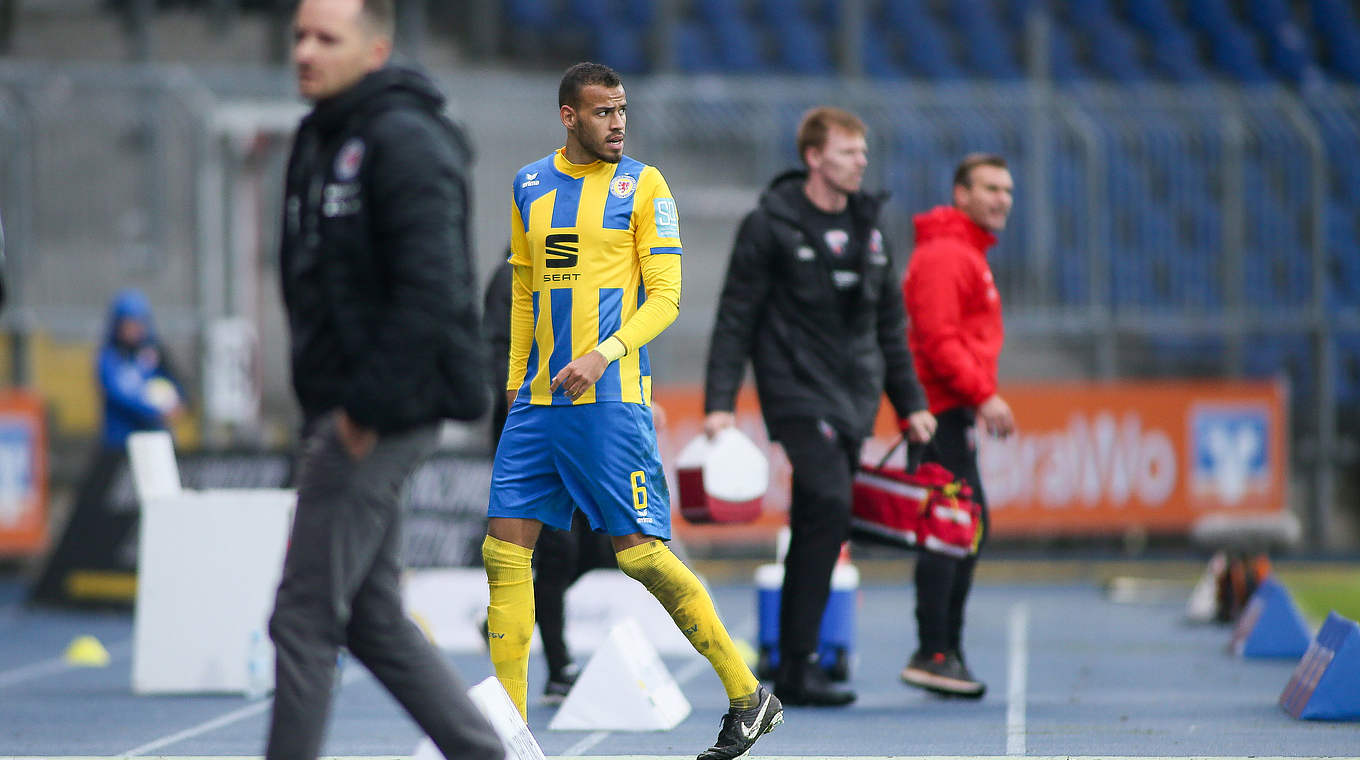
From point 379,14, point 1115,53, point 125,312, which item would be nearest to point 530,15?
point 1115,53

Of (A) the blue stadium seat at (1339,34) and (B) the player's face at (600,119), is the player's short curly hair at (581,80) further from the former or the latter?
(A) the blue stadium seat at (1339,34)

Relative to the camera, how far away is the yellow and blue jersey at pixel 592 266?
5.76 m

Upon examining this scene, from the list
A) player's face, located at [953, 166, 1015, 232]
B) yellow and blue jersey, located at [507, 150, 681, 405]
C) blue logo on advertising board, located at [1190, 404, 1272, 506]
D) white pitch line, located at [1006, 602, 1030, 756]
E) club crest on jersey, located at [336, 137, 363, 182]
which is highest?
player's face, located at [953, 166, 1015, 232]

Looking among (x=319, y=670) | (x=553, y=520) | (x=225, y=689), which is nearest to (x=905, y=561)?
(x=225, y=689)

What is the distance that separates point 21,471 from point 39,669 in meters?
5.90

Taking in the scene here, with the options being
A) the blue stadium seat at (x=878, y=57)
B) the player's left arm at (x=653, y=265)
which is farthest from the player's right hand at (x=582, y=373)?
the blue stadium seat at (x=878, y=57)

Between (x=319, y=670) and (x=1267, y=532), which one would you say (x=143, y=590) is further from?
(x=1267, y=532)

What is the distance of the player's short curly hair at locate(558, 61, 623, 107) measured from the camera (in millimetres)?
5754

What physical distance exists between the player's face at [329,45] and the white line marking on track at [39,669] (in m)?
5.73

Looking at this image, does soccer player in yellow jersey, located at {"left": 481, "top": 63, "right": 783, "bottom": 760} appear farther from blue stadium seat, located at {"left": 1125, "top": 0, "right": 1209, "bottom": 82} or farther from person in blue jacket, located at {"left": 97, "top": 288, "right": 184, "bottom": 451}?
blue stadium seat, located at {"left": 1125, "top": 0, "right": 1209, "bottom": 82}

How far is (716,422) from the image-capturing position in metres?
7.29

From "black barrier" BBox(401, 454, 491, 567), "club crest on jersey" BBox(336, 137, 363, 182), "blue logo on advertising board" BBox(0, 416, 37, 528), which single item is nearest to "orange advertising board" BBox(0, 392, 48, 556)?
"blue logo on advertising board" BBox(0, 416, 37, 528)

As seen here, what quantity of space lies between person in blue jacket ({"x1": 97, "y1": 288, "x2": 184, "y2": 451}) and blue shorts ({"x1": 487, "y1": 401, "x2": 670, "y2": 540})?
28.8 feet

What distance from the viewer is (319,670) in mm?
4355
